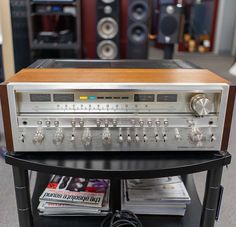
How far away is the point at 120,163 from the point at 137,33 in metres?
2.41

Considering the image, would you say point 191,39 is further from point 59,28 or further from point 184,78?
point 184,78

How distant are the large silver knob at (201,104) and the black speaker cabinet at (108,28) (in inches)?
90.4

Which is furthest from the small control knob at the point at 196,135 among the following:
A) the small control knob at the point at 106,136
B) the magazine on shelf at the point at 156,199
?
the magazine on shelf at the point at 156,199

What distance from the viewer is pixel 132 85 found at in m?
0.54

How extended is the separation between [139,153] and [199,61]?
Result: 366 centimetres

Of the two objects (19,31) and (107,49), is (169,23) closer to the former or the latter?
(107,49)

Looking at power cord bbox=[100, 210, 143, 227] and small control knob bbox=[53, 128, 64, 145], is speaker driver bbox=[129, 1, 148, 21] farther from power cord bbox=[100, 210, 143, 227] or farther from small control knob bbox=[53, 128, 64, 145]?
small control knob bbox=[53, 128, 64, 145]

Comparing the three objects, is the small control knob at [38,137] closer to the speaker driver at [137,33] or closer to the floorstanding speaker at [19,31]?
the floorstanding speaker at [19,31]

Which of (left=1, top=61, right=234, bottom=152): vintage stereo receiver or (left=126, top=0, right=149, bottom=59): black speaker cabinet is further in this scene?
(left=126, top=0, right=149, bottom=59): black speaker cabinet

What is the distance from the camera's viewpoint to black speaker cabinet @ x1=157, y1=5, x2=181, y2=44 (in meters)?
2.72

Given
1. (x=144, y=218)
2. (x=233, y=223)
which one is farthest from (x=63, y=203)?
(x=233, y=223)

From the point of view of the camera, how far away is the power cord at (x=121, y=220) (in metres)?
0.75

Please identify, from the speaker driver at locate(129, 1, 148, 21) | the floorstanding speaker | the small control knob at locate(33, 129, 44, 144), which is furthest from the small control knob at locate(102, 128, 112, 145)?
the speaker driver at locate(129, 1, 148, 21)

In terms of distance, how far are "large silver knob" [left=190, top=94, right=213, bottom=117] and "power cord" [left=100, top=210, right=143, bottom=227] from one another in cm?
37
